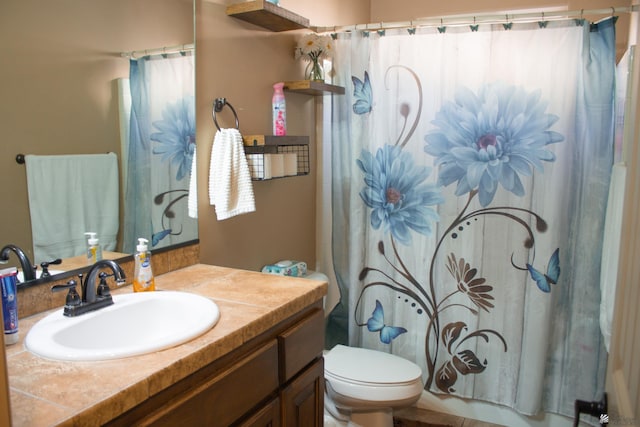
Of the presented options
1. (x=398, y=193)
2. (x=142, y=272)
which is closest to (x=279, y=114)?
(x=398, y=193)

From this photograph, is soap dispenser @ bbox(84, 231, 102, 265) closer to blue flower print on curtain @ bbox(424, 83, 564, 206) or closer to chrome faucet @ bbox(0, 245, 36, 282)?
chrome faucet @ bbox(0, 245, 36, 282)

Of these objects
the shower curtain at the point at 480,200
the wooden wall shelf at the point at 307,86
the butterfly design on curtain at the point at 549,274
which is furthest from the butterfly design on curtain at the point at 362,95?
the butterfly design on curtain at the point at 549,274

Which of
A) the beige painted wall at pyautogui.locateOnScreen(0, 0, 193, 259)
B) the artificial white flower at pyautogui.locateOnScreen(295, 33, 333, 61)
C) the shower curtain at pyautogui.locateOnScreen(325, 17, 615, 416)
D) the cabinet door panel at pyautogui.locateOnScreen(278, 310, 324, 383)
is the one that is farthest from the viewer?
the artificial white flower at pyautogui.locateOnScreen(295, 33, 333, 61)

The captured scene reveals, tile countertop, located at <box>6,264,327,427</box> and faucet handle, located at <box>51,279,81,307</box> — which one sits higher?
faucet handle, located at <box>51,279,81,307</box>

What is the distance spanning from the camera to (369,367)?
227 centimetres

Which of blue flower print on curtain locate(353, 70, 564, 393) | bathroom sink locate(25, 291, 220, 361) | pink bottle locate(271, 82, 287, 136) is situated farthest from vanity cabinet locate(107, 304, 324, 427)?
blue flower print on curtain locate(353, 70, 564, 393)

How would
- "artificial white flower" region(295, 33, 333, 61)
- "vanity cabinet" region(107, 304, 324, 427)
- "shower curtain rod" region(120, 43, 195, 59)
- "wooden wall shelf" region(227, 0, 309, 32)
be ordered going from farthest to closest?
"artificial white flower" region(295, 33, 333, 61), "wooden wall shelf" region(227, 0, 309, 32), "shower curtain rod" region(120, 43, 195, 59), "vanity cabinet" region(107, 304, 324, 427)

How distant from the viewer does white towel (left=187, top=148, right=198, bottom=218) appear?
191 centimetres

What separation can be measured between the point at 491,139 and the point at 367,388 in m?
1.32

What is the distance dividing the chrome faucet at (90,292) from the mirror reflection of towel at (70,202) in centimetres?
12

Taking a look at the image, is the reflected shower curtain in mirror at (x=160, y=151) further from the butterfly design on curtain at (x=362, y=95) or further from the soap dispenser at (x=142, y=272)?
the butterfly design on curtain at (x=362, y=95)

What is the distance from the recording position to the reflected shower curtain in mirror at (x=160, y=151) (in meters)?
1.65

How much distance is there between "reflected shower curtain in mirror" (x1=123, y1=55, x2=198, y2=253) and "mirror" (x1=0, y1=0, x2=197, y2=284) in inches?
2.2

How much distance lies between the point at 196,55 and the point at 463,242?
1.57m
